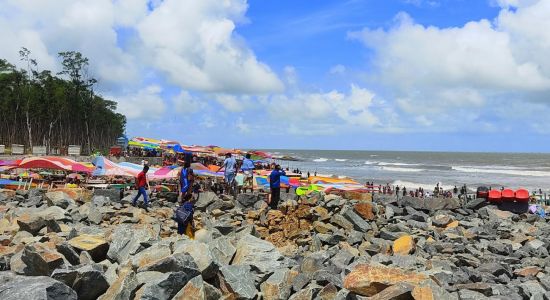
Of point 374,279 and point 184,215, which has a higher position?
point 184,215

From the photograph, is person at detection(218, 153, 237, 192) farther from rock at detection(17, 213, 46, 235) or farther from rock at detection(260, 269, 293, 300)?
rock at detection(260, 269, 293, 300)

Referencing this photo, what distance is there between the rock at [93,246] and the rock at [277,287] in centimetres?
257

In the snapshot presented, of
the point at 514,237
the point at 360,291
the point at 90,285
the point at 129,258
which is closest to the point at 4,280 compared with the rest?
the point at 90,285

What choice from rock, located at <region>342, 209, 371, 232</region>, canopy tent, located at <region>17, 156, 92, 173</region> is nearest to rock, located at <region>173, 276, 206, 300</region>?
rock, located at <region>342, 209, 371, 232</region>

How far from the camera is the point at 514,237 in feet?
40.0

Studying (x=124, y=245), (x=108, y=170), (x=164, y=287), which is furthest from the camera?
(x=108, y=170)

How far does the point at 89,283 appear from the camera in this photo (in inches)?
232

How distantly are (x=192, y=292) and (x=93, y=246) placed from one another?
7.89 ft

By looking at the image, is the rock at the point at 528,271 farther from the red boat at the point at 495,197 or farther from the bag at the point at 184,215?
the red boat at the point at 495,197

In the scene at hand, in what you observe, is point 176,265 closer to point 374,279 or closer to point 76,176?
point 374,279

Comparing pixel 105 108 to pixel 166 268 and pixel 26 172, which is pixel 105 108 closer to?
pixel 26 172

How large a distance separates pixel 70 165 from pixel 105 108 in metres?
61.8

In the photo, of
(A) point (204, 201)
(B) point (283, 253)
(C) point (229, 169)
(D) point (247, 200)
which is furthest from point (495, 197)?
(B) point (283, 253)

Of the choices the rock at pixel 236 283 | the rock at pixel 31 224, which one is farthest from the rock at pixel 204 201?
the rock at pixel 236 283
